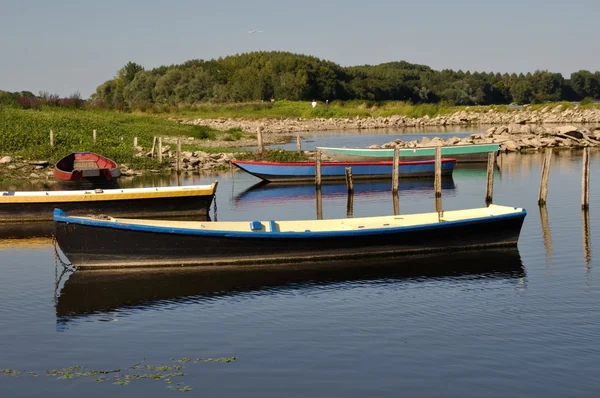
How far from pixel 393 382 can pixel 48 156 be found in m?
35.2

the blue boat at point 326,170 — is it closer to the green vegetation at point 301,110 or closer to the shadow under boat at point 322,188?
the shadow under boat at point 322,188

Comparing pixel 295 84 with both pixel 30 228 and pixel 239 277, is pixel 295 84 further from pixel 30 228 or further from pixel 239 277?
pixel 239 277

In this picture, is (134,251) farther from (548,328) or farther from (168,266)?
(548,328)

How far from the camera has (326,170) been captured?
41.8m

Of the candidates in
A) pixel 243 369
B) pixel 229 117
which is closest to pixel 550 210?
pixel 243 369

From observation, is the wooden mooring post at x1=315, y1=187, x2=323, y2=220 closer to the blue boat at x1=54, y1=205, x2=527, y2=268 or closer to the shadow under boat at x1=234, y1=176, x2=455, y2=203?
the shadow under boat at x1=234, y1=176, x2=455, y2=203

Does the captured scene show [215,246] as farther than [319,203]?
No

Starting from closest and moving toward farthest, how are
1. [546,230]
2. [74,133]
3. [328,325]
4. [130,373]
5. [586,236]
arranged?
[130,373]
[328,325]
[586,236]
[546,230]
[74,133]

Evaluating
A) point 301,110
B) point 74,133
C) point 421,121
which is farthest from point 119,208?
point 301,110

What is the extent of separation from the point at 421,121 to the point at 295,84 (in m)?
27.8

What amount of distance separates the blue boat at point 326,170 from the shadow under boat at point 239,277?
1996 centimetres

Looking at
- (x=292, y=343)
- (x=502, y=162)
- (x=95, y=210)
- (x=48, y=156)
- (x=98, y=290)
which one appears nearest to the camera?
(x=292, y=343)

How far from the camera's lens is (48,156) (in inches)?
1748

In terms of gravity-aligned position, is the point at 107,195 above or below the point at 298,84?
below
